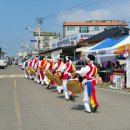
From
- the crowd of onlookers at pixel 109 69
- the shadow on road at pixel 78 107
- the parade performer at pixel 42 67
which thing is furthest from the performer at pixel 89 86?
the crowd of onlookers at pixel 109 69

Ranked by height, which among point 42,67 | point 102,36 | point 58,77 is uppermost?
point 102,36

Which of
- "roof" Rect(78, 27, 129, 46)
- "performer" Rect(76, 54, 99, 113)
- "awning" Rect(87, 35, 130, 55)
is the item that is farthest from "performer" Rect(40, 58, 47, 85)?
"roof" Rect(78, 27, 129, 46)

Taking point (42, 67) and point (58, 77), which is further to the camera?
point (42, 67)

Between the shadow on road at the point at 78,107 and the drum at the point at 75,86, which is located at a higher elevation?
the drum at the point at 75,86

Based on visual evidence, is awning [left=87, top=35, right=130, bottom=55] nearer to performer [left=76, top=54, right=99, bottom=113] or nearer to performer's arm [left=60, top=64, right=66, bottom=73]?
performer's arm [left=60, top=64, right=66, bottom=73]

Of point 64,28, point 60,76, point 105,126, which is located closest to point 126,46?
point 60,76

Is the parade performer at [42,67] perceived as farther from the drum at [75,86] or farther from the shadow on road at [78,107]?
the drum at [75,86]

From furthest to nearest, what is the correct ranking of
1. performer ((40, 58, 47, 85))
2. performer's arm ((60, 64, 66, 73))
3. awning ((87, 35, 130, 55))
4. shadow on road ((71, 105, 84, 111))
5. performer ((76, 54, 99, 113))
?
1. performer ((40, 58, 47, 85))
2. awning ((87, 35, 130, 55))
3. performer's arm ((60, 64, 66, 73))
4. shadow on road ((71, 105, 84, 111))
5. performer ((76, 54, 99, 113))

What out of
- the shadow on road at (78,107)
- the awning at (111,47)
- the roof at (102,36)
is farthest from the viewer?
the roof at (102,36)

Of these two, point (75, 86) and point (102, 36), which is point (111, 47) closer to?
point (75, 86)

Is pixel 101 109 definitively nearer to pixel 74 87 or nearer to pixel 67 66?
pixel 74 87

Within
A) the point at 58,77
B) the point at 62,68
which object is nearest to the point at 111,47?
the point at 58,77

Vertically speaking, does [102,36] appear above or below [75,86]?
above

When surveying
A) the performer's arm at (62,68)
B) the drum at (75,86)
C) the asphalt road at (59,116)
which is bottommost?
the asphalt road at (59,116)
